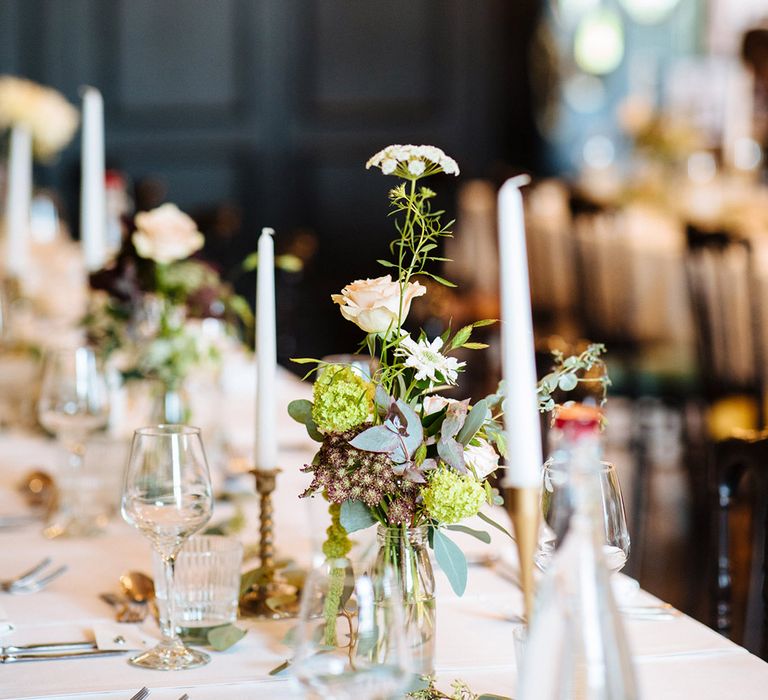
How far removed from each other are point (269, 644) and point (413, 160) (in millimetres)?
540

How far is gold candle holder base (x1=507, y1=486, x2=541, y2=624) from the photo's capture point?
887mm

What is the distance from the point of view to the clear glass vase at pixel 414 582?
1105mm

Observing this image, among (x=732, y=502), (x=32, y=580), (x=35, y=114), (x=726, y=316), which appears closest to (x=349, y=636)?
(x=32, y=580)

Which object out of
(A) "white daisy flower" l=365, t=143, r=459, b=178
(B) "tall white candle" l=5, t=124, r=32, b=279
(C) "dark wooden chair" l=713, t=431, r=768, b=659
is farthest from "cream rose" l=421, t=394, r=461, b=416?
(B) "tall white candle" l=5, t=124, r=32, b=279

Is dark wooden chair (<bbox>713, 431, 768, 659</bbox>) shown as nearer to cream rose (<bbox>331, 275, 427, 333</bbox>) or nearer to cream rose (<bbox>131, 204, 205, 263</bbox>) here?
cream rose (<bbox>331, 275, 427, 333</bbox>)

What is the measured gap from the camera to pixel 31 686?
1.14 m

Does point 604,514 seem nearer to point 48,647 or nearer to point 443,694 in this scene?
point 443,694

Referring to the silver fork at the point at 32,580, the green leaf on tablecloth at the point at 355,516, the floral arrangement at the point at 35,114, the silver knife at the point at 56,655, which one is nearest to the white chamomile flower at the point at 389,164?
the green leaf on tablecloth at the point at 355,516

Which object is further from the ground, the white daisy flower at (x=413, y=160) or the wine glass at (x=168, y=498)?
the white daisy flower at (x=413, y=160)

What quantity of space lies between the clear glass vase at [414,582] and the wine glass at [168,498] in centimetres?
23

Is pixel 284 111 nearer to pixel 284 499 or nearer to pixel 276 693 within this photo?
pixel 284 499

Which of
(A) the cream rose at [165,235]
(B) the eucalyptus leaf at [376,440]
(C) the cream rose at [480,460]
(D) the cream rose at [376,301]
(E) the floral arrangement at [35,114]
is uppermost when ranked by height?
(E) the floral arrangement at [35,114]

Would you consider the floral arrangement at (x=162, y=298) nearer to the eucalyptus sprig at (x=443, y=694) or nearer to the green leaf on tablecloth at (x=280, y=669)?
the green leaf on tablecloth at (x=280, y=669)

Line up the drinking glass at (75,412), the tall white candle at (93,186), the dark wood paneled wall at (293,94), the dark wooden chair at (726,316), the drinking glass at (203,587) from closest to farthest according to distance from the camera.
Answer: the drinking glass at (203,587), the drinking glass at (75,412), the tall white candle at (93,186), the dark wooden chair at (726,316), the dark wood paneled wall at (293,94)
